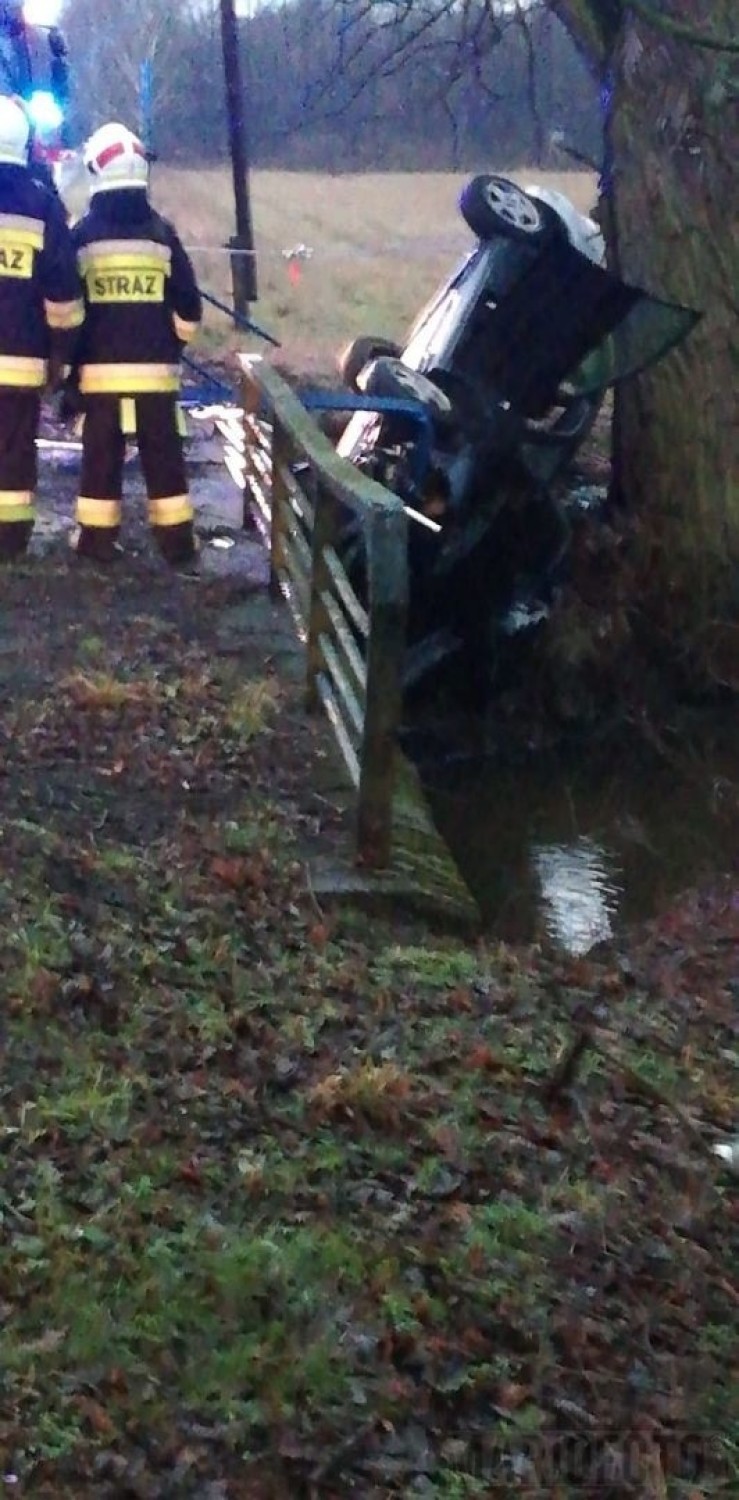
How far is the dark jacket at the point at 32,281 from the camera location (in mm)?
6863

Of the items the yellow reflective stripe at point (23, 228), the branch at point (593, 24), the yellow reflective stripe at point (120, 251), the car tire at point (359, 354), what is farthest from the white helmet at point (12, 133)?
the branch at point (593, 24)

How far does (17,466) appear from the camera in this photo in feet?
24.3

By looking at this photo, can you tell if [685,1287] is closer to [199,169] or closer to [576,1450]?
[576,1450]

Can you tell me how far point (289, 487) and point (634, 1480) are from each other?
474 cm

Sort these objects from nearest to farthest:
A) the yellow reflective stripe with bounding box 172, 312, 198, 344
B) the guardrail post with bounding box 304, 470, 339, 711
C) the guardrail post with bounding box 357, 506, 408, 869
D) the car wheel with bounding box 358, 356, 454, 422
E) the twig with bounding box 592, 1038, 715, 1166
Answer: the twig with bounding box 592, 1038, 715, 1166, the guardrail post with bounding box 357, 506, 408, 869, the guardrail post with bounding box 304, 470, 339, 711, the yellow reflective stripe with bounding box 172, 312, 198, 344, the car wheel with bounding box 358, 356, 454, 422

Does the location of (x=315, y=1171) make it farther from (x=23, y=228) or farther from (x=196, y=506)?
(x=196, y=506)

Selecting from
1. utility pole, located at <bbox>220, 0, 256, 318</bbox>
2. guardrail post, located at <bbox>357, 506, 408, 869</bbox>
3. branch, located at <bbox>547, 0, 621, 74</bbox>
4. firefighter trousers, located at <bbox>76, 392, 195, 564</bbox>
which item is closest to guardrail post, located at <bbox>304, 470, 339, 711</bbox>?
guardrail post, located at <bbox>357, 506, 408, 869</bbox>

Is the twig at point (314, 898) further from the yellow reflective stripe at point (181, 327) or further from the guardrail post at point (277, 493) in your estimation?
the yellow reflective stripe at point (181, 327)

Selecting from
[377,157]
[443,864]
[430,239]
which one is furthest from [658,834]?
[377,157]

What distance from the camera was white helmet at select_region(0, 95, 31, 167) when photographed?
22.2ft

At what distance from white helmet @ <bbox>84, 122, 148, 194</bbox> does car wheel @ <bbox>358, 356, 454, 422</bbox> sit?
142 cm

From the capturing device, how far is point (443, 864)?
16.9 ft

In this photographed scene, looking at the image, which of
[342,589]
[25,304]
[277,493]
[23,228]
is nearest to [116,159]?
[23,228]

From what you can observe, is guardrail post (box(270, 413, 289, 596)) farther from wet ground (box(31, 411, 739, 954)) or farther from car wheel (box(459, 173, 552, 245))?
car wheel (box(459, 173, 552, 245))
